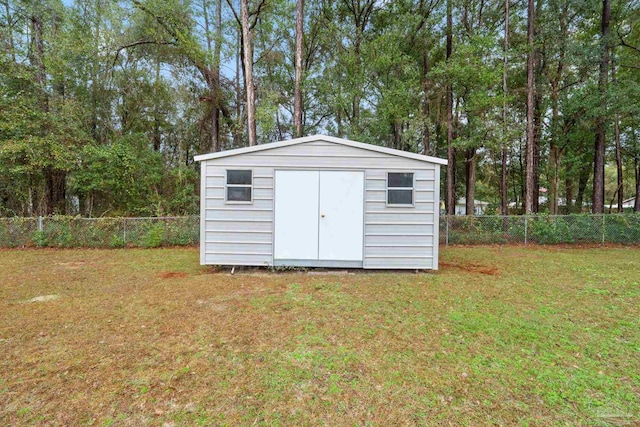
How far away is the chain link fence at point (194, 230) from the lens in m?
7.93

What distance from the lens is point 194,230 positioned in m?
8.66

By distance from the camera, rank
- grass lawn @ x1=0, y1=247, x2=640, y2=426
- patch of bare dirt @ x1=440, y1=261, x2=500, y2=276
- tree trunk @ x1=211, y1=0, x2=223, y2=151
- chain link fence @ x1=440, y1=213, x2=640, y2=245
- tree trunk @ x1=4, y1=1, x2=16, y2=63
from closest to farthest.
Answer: grass lawn @ x1=0, y1=247, x2=640, y2=426, patch of bare dirt @ x1=440, y1=261, x2=500, y2=276, chain link fence @ x1=440, y1=213, x2=640, y2=245, tree trunk @ x1=4, y1=1, x2=16, y2=63, tree trunk @ x1=211, y1=0, x2=223, y2=151

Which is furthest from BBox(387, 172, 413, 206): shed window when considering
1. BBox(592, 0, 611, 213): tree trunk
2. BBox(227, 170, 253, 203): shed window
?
BBox(592, 0, 611, 213): tree trunk

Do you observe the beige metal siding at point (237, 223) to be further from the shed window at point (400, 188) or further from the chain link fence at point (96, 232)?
the chain link fence at point (96, 232)

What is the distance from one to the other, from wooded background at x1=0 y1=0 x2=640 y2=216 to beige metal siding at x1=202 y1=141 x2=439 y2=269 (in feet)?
16.8

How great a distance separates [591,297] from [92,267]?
28.9 ft

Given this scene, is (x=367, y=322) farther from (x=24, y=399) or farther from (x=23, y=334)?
(x=23, y=334)

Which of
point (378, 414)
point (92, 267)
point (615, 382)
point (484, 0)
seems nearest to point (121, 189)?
point (92, 267)

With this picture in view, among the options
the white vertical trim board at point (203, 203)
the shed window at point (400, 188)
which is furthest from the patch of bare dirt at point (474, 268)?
the white vertical trim board at point (203, 203)

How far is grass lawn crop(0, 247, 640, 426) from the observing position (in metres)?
1.90

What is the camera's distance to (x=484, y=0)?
40.9ft

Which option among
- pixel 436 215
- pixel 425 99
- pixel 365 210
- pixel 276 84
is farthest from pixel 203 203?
pixel 425 99

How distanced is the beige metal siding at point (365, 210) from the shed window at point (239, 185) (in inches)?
4.0

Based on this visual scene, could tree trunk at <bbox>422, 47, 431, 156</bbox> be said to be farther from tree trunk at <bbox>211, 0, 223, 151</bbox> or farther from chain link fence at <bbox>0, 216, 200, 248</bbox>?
chain link fence at <bbox>0, 216, 200, 248</bbox>
